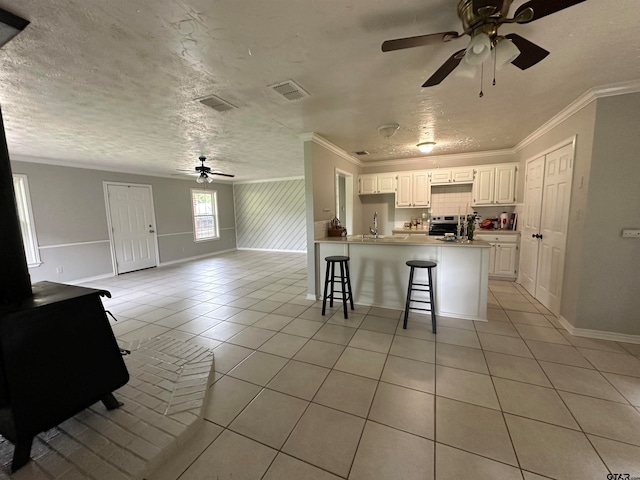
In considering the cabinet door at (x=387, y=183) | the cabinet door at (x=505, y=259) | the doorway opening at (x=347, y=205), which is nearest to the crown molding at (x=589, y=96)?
the cabinet door at (x=505, y=259)

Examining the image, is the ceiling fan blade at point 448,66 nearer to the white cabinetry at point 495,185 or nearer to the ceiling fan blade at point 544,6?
the ceiling fan blade at point 544,6

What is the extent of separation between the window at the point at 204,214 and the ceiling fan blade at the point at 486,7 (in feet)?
26.3

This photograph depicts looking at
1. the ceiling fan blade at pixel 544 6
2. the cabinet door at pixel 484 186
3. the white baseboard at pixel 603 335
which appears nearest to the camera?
the ceiling fan blade at pixel 544 6

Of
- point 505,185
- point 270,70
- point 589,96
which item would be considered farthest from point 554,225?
point 270,70

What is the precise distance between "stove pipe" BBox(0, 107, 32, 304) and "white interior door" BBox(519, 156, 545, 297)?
216 inches

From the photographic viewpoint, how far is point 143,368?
2.27m

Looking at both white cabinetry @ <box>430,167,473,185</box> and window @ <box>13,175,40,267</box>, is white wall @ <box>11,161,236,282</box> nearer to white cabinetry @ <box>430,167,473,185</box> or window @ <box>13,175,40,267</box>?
window @ <box>13,175,40,267</box>

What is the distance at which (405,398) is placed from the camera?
186 cm

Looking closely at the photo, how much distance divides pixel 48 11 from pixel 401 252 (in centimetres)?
362

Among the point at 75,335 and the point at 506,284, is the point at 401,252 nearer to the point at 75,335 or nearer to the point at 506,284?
the point at 506,284

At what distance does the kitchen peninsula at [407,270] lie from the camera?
3.11 metres

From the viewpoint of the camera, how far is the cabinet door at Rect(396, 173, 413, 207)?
17.6ft

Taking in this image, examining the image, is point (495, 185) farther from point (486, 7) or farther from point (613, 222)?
point (486, 7)

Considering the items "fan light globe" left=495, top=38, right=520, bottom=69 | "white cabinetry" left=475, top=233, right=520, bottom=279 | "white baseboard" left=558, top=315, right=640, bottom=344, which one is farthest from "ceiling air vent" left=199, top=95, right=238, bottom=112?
"white cabinetry" left=475, top=233, right=520, bottom=279
